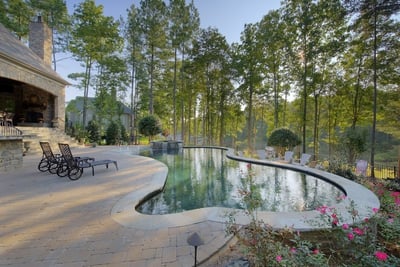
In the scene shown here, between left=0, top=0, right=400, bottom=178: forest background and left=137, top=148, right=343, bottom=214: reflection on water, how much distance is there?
4421 millimetres

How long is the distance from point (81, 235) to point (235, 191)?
12.8 ft

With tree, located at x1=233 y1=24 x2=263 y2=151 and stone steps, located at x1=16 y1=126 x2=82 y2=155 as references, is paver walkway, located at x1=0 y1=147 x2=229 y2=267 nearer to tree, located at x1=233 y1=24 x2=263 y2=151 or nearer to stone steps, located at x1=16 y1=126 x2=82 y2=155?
stone steps, located at x1=16 y1=126 x2=82 y2=155

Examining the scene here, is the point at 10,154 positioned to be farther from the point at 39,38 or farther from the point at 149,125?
the point at 39,38

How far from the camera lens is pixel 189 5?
1677cm

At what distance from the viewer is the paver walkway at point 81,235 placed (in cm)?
220

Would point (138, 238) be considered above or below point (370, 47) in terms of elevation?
below

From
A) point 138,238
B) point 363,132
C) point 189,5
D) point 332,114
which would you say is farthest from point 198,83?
point 138,238

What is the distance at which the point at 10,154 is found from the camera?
6543 millimetres

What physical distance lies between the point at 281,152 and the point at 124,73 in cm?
1684

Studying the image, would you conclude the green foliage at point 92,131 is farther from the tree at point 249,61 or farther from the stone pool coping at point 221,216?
the stone pool coping at point 221,216

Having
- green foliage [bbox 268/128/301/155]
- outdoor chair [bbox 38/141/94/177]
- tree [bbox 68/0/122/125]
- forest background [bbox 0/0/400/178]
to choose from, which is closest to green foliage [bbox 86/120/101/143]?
tree [bbox 68/0/122/125]

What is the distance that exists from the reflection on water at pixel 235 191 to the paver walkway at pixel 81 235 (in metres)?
0.95

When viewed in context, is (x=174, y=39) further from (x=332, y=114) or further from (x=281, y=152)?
(x=332, y=114)

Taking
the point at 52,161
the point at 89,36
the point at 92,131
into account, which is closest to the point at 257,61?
the point at 89,36
